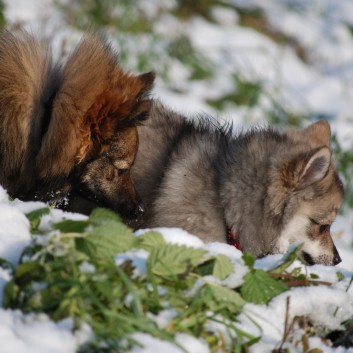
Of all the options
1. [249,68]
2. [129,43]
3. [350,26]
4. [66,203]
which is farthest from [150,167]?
[350,26]

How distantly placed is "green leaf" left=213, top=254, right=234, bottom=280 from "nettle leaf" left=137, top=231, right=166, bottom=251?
211mm

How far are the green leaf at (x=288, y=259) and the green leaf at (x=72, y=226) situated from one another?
80 centimetres

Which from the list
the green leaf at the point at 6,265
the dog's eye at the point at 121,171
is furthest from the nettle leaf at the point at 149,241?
the dog's eye at the point at 121,171

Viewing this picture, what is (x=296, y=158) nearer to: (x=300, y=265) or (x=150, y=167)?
(x=150, y=167)

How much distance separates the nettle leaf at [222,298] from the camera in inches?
101

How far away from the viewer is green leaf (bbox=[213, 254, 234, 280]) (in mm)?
2670

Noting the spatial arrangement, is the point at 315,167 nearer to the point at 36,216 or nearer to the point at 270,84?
the point at 36,216

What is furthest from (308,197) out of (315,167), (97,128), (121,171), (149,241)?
(149,241)

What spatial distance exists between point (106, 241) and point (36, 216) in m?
0.39

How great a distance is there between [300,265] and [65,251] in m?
1.04

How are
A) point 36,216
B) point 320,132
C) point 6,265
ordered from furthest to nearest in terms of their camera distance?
point 320,132, point 36,216, point 6,265

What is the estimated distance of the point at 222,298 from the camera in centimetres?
258

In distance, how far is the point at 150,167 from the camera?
4637mm

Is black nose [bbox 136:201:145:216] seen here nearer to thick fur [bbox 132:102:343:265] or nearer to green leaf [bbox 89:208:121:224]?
thick fur [bbox 132:102:343:265]
